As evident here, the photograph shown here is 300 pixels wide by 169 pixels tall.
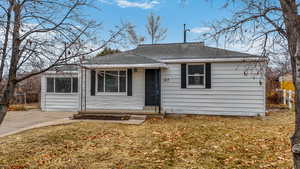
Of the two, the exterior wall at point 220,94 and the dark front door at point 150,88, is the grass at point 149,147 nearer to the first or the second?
the exterior wall at point 220,94

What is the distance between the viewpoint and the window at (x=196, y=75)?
33.8 ft

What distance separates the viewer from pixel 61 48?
3.17 meters

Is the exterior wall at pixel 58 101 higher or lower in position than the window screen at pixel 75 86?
lower

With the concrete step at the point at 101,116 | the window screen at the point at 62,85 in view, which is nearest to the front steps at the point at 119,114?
the concrete step at the point at 101,116

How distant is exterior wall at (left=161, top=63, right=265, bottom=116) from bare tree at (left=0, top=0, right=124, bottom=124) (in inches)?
301

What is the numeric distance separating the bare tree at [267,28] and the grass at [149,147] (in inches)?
93.8

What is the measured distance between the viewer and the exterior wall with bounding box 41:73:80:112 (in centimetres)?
1218

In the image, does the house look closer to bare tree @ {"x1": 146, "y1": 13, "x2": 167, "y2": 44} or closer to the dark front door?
the dark front door

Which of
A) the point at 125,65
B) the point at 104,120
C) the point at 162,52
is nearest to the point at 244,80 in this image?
the point at 162,52

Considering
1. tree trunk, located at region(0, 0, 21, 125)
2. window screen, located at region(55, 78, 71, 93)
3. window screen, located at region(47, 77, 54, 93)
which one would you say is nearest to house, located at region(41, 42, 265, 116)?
window screen, located at region(55, 78, 71, 93)

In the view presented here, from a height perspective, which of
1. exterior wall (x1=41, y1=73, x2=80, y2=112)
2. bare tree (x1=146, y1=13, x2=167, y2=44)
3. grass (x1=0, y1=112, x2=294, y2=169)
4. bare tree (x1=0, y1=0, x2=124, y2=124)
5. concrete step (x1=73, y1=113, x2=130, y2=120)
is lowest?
grass (x1=0, y1=112, x2=294, y2=169)

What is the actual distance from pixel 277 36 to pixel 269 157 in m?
2.79

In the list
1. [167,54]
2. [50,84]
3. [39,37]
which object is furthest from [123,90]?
[39,37]

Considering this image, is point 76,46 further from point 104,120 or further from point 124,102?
point 124,102
